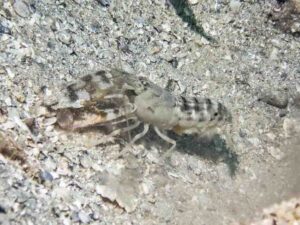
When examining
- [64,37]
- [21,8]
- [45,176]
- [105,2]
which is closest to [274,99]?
[105,2]

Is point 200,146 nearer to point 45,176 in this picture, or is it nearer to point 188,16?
point 188,16

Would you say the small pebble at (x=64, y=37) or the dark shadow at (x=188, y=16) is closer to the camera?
the small pebble at (x=64, y=37)

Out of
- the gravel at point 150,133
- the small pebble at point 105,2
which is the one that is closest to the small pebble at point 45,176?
the gravel at point 150,133

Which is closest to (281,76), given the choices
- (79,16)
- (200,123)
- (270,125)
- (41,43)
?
(270,125)

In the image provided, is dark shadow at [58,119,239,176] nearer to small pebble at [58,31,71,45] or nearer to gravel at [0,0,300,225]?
gravel at [0,0,300,225]

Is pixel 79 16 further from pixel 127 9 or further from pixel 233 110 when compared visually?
pixel 233 110

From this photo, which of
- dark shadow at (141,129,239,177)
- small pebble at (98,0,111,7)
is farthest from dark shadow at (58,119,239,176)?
small pebble at (98,0,111,7)

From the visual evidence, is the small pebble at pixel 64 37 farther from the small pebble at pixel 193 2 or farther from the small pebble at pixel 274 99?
the small pebble at pixel 274 99
